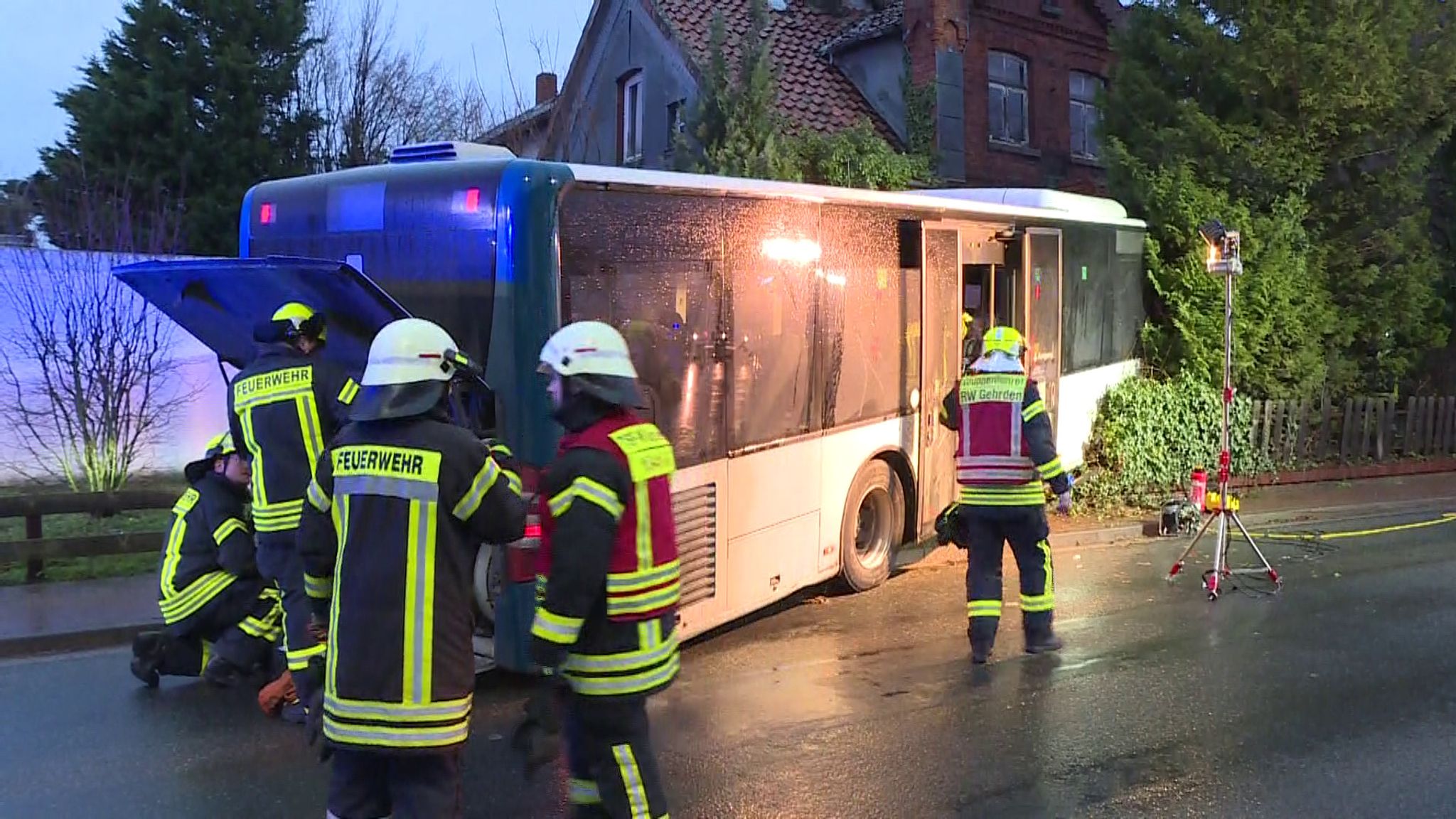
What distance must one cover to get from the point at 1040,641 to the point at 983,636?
0.43m

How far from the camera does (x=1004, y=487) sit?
7.16 meters

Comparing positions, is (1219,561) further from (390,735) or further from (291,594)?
(390,735)

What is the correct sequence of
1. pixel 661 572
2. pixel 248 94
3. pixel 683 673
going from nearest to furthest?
1. pixel 661 572
2. pixel 683 673
3. pixel 248 94

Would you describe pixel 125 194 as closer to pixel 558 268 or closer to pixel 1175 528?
pixel 558 268

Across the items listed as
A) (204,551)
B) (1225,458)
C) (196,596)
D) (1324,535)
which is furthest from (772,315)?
(1324,535)

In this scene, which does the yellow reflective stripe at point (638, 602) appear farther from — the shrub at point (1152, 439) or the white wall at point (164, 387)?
the shrub at point (1152, 439)

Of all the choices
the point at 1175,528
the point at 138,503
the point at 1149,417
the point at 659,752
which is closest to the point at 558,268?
the point at 659,752

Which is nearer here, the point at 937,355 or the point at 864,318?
the point at 864,318

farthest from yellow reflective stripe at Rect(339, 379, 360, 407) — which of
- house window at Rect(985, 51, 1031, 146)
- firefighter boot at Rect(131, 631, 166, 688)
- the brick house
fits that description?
house window at Rect(985, 51, 1031, 146)

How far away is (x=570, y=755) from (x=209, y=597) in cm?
340

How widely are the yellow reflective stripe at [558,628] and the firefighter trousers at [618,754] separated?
25 centimetres

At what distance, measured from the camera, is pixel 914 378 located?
9.45 metres

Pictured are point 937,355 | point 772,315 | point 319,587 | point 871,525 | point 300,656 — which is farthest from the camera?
point 937,355

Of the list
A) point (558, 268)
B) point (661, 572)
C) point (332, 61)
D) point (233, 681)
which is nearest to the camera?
point (661, 572)
